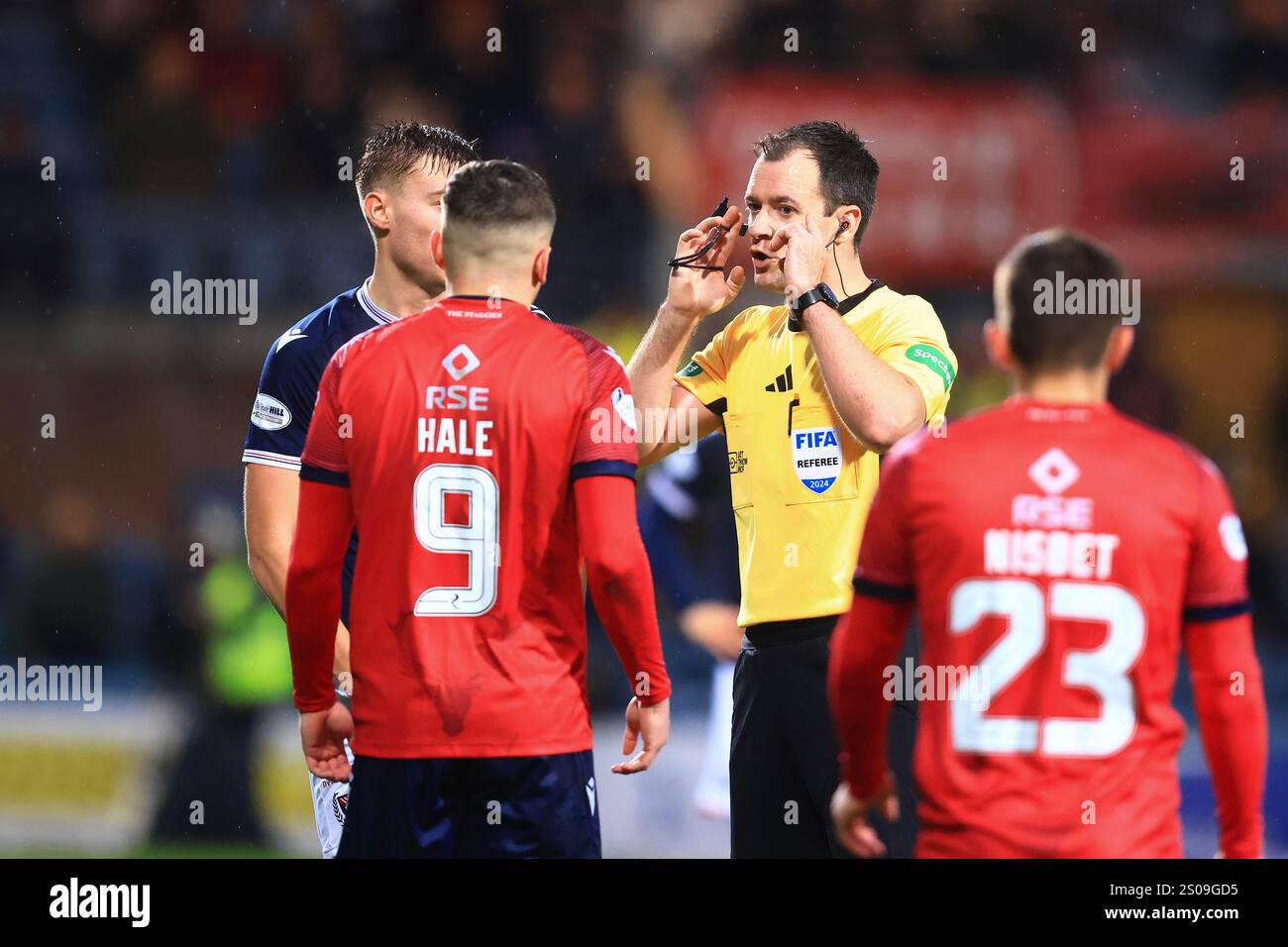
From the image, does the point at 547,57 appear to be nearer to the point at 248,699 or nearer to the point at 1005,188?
the point at 1005,188

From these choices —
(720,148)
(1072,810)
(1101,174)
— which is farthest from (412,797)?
(1101,174)

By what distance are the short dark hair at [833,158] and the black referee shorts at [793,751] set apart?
1061 millimetres

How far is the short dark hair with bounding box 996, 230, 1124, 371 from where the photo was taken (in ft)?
9.09

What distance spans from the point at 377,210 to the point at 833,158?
1.21 meters

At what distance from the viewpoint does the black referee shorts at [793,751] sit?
3773 millimetres

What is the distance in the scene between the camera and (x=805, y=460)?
12.7 feet

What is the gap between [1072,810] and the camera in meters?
2.70

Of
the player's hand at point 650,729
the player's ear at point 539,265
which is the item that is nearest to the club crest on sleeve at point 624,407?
the player's ear at point 539,265

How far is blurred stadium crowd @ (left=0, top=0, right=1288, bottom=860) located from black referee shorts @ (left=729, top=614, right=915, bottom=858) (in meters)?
6.67

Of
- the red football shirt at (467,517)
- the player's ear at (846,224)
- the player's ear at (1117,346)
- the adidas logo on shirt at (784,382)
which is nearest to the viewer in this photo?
the player's ear at (1117,346)

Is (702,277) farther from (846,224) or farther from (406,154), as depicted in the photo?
(406,154)
